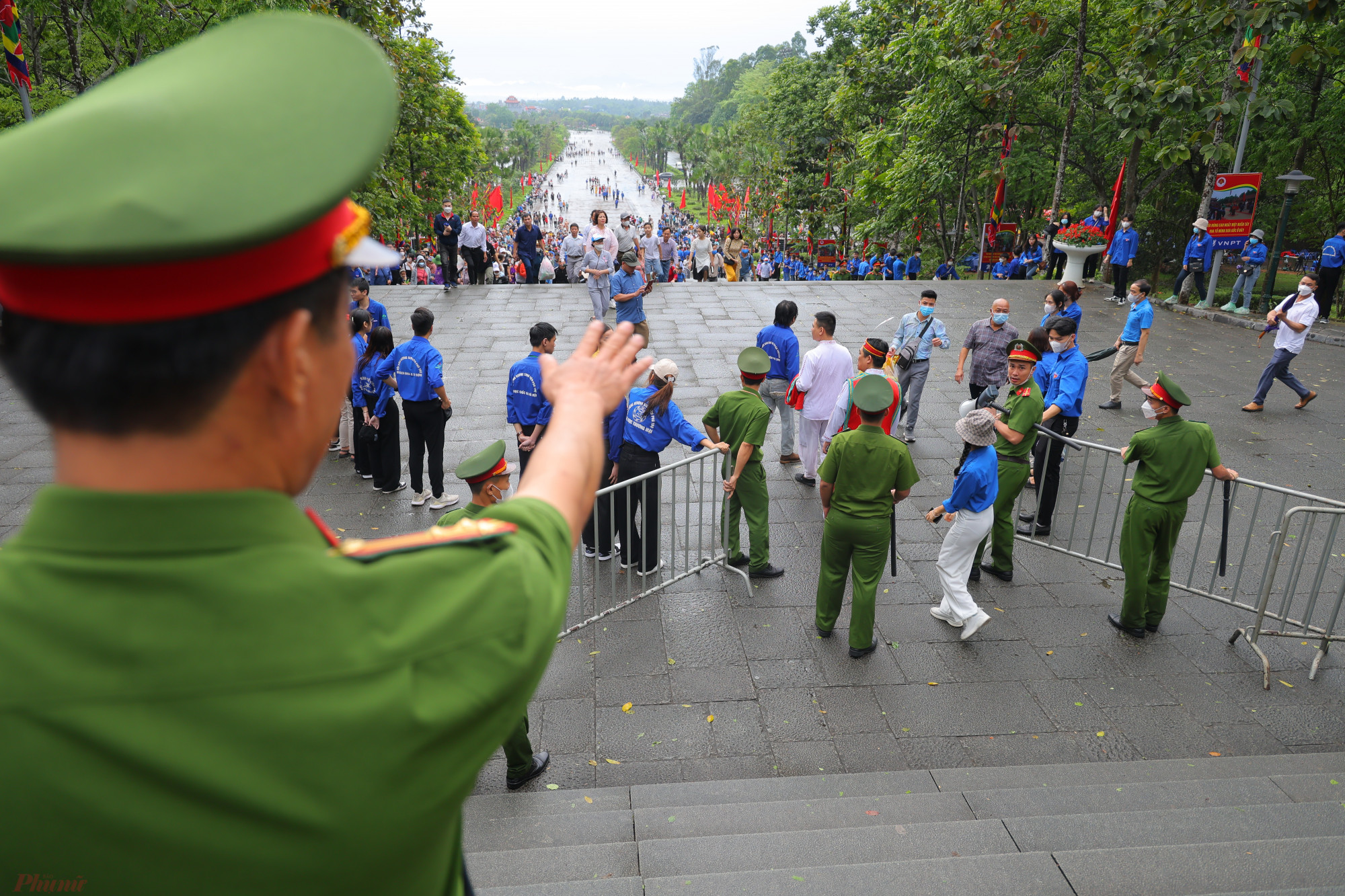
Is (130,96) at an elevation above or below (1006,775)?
above

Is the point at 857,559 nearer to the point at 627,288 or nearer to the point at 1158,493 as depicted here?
the point at 1158,493

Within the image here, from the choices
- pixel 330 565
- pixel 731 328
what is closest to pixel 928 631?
pixel 330 565

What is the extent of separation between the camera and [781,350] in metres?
9.24

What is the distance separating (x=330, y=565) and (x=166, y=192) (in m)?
0.35

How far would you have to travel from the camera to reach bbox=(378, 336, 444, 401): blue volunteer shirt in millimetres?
7859

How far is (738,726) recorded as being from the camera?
17.2 feet

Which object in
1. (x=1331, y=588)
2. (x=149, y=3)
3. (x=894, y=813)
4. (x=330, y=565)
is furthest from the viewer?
(x=149, y=3)

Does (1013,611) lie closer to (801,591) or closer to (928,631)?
(928,631)

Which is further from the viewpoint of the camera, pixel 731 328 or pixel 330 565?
pixel 731 328

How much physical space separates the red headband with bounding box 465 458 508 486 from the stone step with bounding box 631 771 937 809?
1937 mm

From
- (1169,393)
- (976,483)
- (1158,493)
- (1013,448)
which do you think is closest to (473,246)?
(1013,448)

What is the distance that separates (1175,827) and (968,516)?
2.67m

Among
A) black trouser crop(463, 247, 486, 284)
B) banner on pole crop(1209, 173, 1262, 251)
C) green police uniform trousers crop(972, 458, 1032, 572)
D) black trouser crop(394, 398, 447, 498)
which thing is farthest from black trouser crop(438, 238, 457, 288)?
banner on pole crop(1209, 173, 1262, 251)

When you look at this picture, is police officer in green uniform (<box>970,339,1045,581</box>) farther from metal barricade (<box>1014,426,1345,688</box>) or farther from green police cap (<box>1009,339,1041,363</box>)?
metal barricade (<box>1014,426,1345,688</box>)
